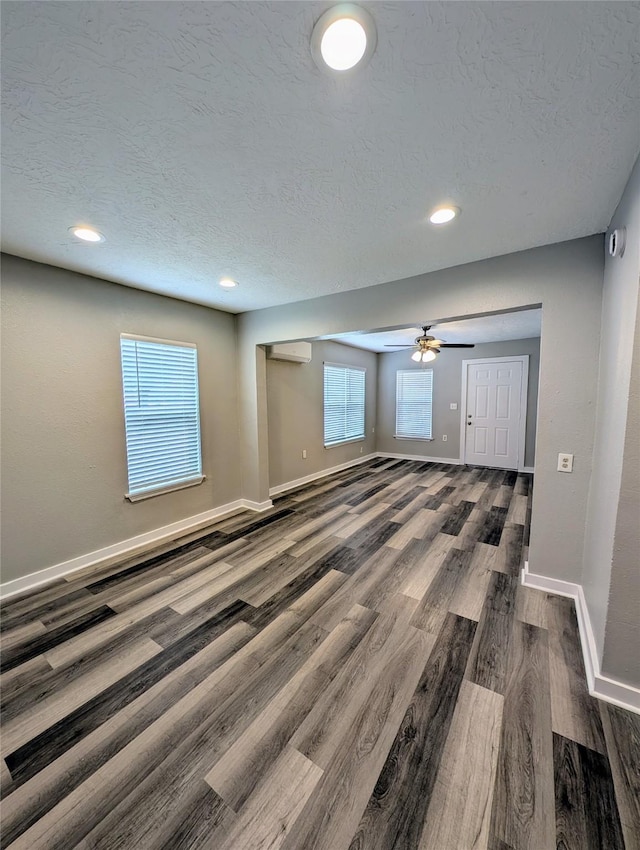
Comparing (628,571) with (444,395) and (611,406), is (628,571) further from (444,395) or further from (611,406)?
(444,395)

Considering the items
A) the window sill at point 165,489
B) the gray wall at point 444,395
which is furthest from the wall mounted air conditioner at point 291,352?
the gray wall at point 444,395

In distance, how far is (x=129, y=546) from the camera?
2.91 meters

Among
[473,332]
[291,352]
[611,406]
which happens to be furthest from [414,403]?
[611,406]

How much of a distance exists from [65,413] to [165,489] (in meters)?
1.13

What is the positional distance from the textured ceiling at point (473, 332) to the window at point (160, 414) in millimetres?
1956

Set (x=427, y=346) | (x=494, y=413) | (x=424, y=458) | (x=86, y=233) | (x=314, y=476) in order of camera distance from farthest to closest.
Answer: (x=424, y=458), (x=494, y=413), (x=314, y=476), (x=427, y=346), (x=86, y=233)

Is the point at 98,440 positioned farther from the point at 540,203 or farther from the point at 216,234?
the point at 540,203

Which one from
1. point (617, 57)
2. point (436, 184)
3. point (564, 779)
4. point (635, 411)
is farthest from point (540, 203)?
point (564, 779)

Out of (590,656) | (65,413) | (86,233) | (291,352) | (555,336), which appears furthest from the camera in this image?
(291,352)

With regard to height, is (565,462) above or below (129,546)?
above

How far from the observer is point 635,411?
1314 mm

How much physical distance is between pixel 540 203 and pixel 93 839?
3.26 metres

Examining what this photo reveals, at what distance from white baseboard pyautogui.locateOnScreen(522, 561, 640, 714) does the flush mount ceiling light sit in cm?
268

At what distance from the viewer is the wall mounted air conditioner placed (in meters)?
3.97
